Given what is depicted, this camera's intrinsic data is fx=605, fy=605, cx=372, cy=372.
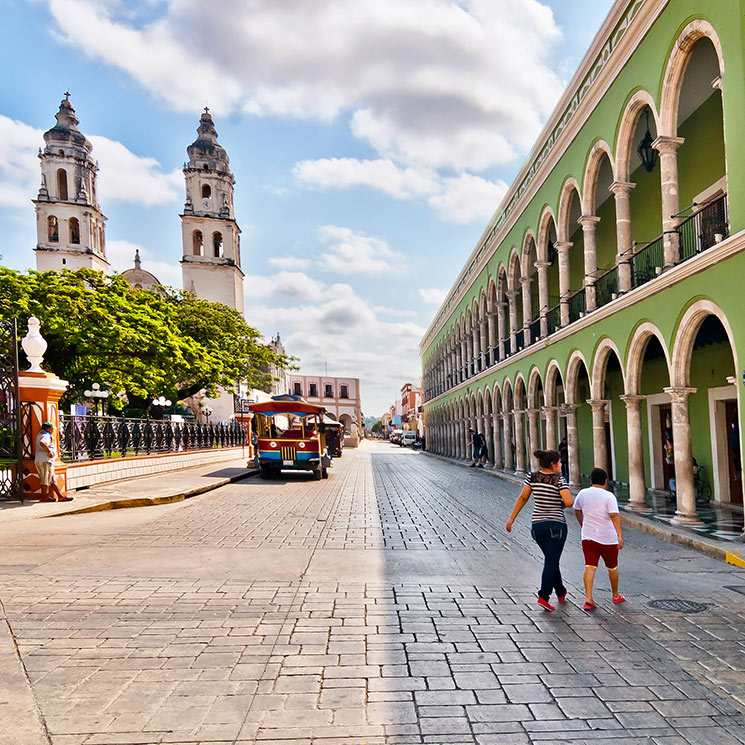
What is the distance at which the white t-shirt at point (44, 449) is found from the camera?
38.0ft

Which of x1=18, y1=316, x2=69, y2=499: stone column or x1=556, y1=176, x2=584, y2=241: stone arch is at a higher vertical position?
x1=556, y1=176, x2=584, y2=241: stone arch

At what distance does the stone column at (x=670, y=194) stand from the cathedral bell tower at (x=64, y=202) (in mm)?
51303

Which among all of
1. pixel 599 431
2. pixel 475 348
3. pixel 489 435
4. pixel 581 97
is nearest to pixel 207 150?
pixel 475 348

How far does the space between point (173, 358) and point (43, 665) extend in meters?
21.2

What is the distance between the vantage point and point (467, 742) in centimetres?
330

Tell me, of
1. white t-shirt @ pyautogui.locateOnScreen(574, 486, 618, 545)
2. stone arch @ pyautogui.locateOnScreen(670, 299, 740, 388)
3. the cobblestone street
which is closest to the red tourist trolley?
the cobblestone street

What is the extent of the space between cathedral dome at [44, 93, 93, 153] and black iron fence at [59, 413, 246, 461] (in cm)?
3863

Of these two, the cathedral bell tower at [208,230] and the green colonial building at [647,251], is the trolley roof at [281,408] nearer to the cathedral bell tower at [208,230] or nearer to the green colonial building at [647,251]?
the green colonial building at [647,251]

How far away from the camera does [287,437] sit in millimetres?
21406

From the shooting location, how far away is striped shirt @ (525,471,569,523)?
5.99 m

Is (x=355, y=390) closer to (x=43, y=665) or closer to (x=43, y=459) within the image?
(x=43, y=459)

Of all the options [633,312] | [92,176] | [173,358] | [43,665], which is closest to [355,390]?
[92,176]

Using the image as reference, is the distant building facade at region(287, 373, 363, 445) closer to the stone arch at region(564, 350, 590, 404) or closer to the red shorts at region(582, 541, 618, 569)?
the stone arch at region(564, 350, 590, 404)

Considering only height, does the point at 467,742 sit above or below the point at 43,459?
below
